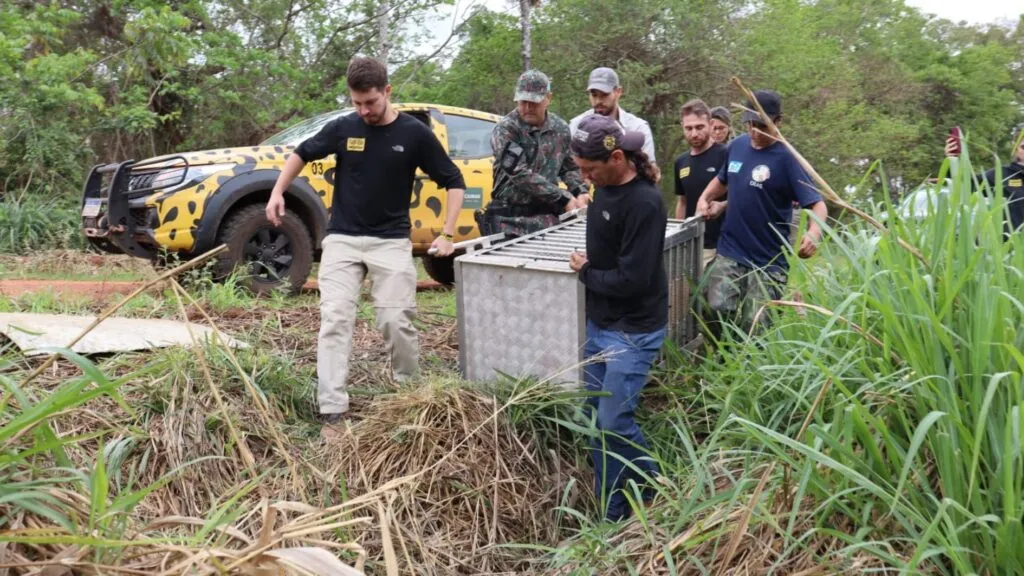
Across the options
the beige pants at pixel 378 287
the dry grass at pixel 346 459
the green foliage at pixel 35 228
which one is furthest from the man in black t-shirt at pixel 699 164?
the green foliage at pixel 35 228

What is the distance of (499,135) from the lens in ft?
17.7

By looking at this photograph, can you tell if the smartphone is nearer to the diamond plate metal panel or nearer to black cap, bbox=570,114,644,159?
black cap, bbox=570,114,644,159

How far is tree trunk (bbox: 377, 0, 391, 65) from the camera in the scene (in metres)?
17.3

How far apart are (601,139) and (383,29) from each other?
14.8m

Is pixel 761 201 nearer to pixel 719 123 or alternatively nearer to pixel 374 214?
pixel 719 123

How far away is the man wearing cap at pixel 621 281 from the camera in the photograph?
11.9 feet

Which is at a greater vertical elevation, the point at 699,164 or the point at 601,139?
the point at 601,139

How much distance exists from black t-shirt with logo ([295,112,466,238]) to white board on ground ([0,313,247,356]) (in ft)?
2.97

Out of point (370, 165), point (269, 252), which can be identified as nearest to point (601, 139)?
point (370, 165)

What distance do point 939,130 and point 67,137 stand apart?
93.8 feet

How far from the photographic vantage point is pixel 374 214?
4836 millimetres

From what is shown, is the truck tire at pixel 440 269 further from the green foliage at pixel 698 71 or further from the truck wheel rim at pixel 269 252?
the green foliage at pixel 698 71

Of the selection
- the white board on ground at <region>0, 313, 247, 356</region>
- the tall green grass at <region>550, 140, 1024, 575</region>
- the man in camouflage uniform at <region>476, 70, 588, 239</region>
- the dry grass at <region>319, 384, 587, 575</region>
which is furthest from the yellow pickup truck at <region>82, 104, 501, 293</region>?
the tall green grass at <region>550, 140, 1024, 575</region>

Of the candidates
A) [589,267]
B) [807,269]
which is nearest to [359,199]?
[589,267]
